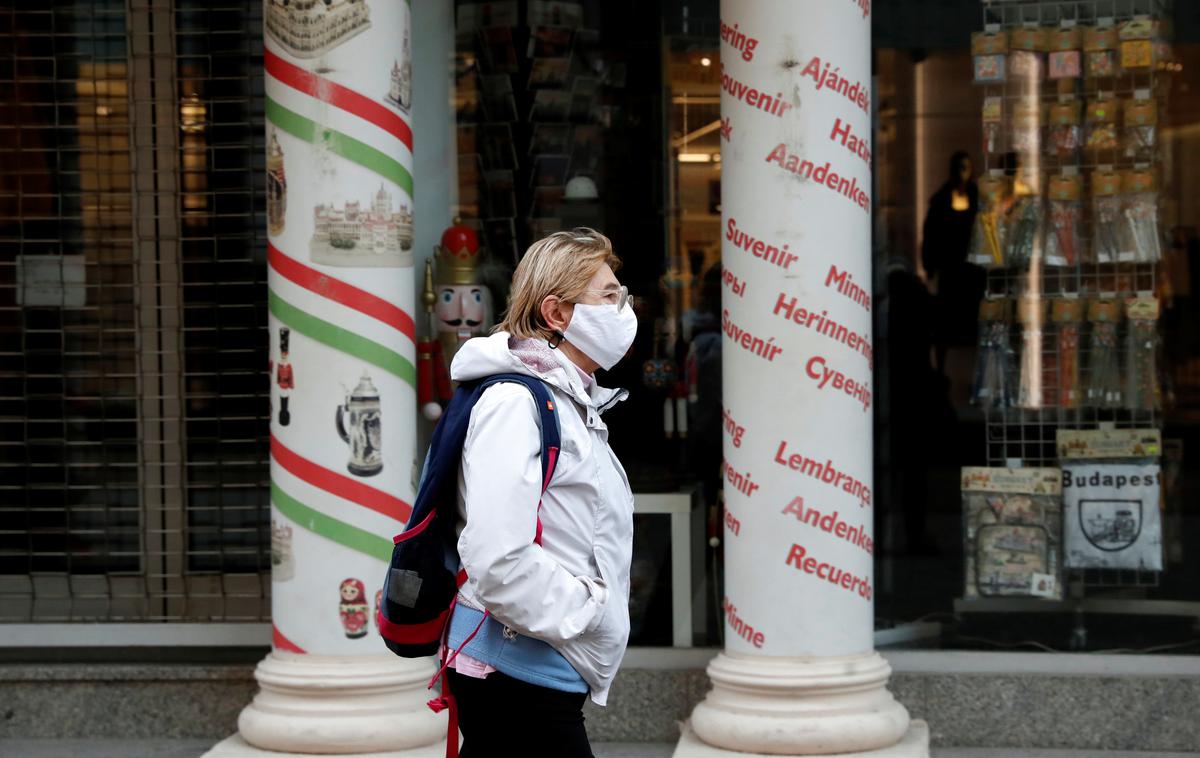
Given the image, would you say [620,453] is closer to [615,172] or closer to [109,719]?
[615,172]

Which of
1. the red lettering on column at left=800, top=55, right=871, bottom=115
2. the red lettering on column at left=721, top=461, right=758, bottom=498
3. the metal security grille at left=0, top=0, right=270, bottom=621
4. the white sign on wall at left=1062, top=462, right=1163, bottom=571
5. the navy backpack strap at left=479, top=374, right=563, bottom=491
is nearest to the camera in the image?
the navy backpack strap at left=479, top=374, right=563, bottom=491

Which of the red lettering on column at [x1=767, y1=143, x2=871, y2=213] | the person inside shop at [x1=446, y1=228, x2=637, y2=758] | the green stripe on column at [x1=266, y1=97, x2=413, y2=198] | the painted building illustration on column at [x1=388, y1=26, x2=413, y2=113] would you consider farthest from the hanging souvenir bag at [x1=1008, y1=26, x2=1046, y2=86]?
the person inside shop at [x1=446, y1=228, x2=637, y2=758]

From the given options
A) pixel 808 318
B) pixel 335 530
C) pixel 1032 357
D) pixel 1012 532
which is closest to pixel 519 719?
pixel 335 530

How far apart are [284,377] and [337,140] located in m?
0.91

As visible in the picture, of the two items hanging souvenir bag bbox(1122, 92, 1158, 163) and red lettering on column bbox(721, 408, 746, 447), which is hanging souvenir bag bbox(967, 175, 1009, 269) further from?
red lettering on column bbox(721, 408, 746, 447)

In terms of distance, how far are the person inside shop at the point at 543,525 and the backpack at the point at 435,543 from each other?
0.09 ft

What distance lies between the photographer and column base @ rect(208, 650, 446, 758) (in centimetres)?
614

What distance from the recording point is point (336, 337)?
610 centimetres

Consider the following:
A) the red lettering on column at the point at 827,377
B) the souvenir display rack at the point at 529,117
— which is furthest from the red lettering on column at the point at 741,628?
the souvenir display rack at the point at 529,117

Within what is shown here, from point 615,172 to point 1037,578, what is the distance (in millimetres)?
2543

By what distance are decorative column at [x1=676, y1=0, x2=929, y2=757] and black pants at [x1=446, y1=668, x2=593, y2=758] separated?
2.77 m

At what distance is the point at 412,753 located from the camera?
20.2 feet

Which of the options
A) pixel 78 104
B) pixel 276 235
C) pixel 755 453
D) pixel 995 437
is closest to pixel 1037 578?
pixel 995 437

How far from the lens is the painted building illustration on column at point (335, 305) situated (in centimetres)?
608
